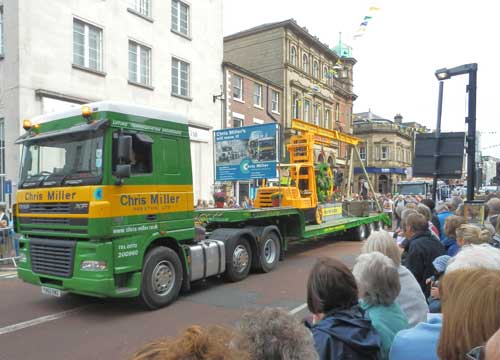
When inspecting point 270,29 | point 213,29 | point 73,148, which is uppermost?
point 270,29

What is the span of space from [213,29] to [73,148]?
18.4 metres

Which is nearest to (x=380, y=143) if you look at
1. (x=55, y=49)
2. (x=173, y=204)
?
(x=55, y=49)

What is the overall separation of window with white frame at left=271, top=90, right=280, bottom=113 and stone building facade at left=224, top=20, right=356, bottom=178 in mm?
563

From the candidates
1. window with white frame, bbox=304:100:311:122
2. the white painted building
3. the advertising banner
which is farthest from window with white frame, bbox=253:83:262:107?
the advertising banner

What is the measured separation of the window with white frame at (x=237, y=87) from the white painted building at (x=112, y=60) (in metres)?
1.87

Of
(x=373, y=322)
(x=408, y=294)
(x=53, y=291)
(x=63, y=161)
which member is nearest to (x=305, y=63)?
(x=63, y=161)

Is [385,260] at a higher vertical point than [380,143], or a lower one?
lower

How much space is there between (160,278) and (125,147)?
2.25 m

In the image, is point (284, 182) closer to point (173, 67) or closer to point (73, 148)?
point (73, 148)

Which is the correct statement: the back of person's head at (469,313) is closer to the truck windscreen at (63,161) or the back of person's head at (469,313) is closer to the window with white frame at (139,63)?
the truck windscreen at (63,161)

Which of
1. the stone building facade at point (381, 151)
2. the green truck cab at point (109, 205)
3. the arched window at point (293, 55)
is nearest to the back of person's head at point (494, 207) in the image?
the green truck cab at point (109, 205)

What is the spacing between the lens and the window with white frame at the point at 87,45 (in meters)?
15.5

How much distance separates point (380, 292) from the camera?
278 centimetres

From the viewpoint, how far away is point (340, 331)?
2258mm
